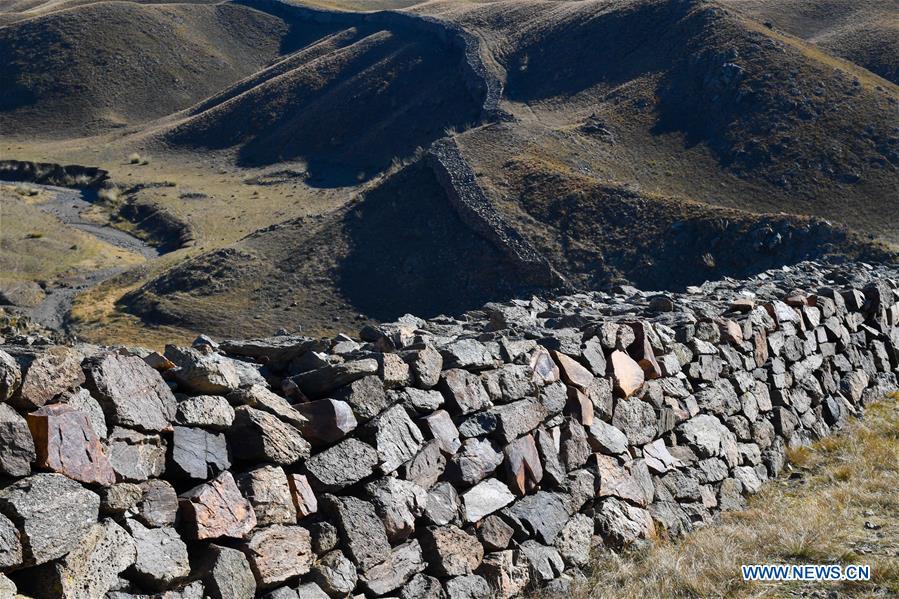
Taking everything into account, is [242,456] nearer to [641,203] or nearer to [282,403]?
[282,403]

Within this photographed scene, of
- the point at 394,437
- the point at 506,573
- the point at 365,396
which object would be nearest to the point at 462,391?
the point at 394,437

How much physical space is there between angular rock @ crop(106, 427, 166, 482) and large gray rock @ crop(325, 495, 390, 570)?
4.12 ft

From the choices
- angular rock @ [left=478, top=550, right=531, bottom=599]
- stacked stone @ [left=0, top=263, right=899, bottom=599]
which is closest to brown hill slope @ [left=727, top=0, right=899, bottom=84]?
stacked stone @ [left=0, top=263, right=899, bottom=599]

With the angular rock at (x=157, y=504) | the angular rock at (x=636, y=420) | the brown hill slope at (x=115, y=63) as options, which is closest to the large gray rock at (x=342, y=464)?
the angular rock at (x=157, y=504)

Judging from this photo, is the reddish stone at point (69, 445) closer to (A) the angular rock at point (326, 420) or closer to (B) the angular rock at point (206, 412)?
(B) the angular rock at point (206, 412)

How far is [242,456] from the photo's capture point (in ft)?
20.4

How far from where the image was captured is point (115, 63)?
9744 cm

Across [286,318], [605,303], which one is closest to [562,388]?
[605,303]

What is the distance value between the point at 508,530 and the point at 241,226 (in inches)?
1787

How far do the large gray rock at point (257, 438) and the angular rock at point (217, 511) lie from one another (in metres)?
0.28

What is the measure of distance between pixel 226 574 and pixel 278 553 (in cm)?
49

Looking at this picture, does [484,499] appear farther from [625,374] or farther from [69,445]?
[69,445]

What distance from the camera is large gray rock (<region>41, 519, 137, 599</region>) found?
493 centimetres

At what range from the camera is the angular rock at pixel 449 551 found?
7.11 metres
